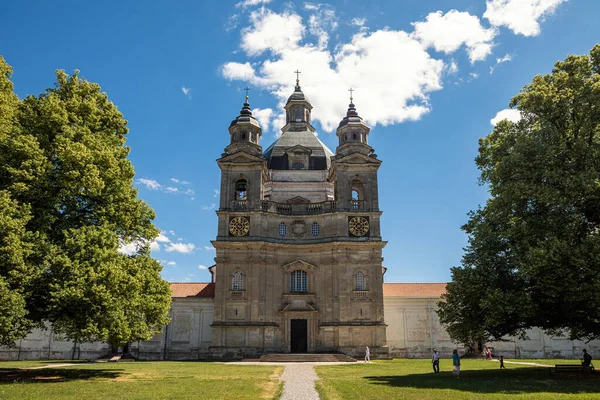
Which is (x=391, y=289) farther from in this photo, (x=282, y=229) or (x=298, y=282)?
(x=282, y=229)

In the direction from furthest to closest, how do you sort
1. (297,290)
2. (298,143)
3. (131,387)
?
(298,143), (297,290), (131,387)

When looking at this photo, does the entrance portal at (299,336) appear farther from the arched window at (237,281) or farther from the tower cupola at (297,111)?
the tower cupola at (297,111)

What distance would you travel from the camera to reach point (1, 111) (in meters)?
19.4

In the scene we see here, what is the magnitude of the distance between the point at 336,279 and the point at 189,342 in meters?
14.7

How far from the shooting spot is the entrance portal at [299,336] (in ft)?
138

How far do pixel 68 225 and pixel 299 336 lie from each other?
25.7m

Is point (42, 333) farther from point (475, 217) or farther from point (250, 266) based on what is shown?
point (475, 217)

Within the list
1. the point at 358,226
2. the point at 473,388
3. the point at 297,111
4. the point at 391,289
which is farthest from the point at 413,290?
the point at 473,388

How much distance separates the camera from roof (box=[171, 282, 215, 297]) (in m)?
47.5

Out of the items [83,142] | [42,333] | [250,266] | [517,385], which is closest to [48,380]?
[83,142]

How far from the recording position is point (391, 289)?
49.6 meters

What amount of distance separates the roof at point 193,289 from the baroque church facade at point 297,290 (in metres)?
0.19

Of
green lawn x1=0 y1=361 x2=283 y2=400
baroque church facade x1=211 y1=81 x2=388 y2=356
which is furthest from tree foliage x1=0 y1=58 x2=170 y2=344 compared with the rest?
baroque church facade x1=211 y1=81 x2=388 y2=356

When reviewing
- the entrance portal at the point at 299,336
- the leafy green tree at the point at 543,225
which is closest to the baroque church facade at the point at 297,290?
the entrance portal at the point at 299,336
